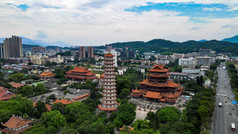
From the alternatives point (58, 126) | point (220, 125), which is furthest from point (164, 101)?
point (58, 126)

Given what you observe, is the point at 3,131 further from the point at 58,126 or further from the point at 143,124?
the point at 143,124

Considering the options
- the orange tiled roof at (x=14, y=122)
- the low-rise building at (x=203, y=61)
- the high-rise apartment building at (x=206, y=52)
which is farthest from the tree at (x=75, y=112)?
the high-rise apartment building at (x=206, y=52)

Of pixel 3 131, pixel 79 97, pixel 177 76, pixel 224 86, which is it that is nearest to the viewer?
pixel 3 131

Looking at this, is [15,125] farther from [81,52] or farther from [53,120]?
[81,52]

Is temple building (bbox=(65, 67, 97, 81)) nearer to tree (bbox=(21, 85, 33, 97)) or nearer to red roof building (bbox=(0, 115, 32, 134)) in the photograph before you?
tree (bbox=(21, 85, 33, 97))

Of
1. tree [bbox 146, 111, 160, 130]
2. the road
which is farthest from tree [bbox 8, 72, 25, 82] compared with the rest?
the road
